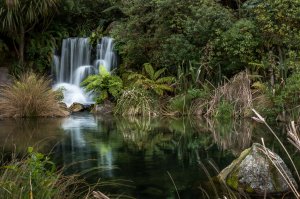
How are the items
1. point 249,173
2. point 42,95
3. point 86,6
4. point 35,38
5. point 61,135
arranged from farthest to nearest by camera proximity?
point 86,6 → point 35,38 → point 42,95 → point 61,135 → point 249,173

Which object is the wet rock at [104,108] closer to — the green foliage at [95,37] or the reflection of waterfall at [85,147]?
the reflection of waterfall at [85,147]

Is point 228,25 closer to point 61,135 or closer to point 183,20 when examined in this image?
point 183,20

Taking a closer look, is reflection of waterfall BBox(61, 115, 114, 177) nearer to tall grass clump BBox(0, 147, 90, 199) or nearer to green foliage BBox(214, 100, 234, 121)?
tall grass clump BBox(0, 147, 90, 199)

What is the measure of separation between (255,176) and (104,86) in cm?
1436

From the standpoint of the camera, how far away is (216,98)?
57.0 feet

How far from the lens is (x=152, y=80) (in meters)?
20.2

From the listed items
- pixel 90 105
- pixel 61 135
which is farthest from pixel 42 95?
pixel 61 135

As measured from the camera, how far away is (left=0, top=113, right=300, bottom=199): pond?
23.1 feet

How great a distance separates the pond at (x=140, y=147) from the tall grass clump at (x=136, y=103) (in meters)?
1.27

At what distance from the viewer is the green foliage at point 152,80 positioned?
64.0 ft

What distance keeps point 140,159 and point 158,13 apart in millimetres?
12057

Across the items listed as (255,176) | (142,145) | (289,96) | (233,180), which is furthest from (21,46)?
(255,176)

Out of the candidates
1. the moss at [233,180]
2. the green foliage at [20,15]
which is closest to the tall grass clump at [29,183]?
the moss at [233,180]

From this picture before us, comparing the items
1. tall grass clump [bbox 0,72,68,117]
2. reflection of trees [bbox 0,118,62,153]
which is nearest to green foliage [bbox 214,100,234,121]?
reflection of trees [bbox 0,118,62,153]
